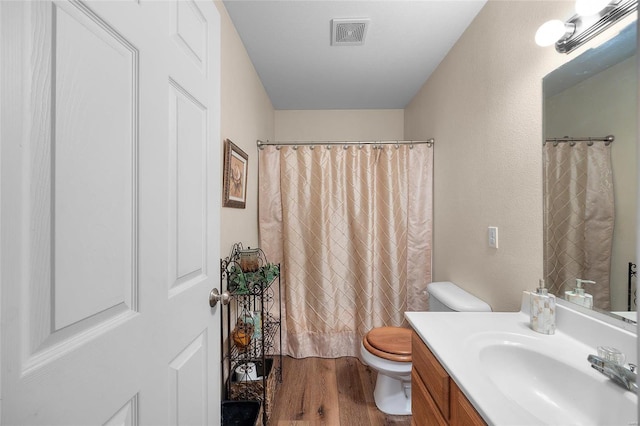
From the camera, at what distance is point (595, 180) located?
950 millimetres

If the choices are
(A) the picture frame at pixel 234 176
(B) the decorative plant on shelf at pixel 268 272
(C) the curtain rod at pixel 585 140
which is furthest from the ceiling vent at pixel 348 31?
(B) the decorative plant on shelf at pixel 268 272

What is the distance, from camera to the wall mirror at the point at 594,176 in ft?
2.77

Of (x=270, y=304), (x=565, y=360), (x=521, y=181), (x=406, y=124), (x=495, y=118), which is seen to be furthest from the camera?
(x=406, y=124)

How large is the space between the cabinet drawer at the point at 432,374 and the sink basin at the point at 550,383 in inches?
4.8

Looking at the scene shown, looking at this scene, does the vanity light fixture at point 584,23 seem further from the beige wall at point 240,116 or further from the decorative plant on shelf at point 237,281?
the decorative plant on shelf at point 237,281

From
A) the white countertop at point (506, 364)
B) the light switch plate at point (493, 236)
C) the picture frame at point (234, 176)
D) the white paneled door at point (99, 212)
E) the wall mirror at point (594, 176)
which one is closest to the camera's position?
the white paneled door at point (99, 212)

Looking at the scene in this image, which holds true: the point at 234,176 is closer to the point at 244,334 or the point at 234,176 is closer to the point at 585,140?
the point at 244,334

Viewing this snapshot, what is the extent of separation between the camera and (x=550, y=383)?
34.7 inches

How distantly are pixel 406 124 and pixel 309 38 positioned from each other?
1.54 m

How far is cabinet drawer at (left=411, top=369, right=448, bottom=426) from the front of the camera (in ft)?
3.01

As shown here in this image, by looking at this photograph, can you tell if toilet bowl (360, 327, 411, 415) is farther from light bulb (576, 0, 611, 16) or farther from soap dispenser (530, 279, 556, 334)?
light bulb (576, 0, 611, 16)

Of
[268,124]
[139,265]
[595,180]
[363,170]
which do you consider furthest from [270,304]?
[595,180]

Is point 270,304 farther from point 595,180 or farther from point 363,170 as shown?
point 595,180

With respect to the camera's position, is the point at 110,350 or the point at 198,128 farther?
the point at 198,128
